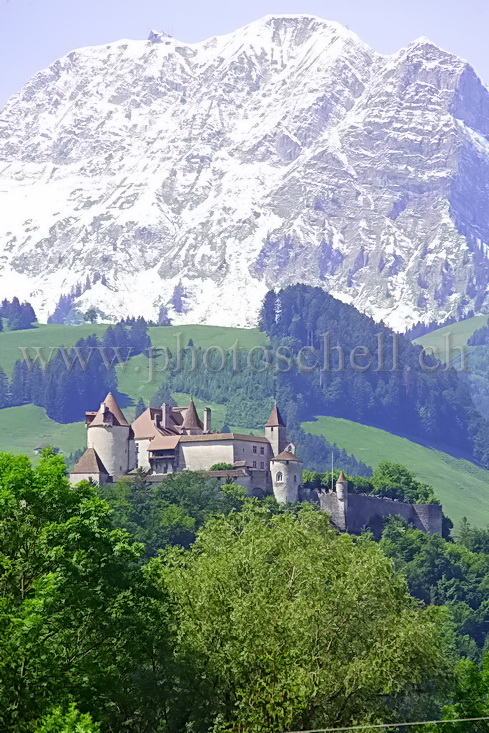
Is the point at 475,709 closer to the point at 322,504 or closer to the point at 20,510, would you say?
the point at 20,510

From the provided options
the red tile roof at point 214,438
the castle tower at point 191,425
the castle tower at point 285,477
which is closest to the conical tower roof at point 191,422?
the castle tower at point 191,425

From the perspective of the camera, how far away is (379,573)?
169 feet

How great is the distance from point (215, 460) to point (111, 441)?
33.8 ft

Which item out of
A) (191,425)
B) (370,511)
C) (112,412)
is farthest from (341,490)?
(112,412)

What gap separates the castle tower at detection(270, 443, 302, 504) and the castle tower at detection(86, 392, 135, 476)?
14.5m

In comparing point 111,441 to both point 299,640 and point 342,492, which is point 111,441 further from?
point 299,640

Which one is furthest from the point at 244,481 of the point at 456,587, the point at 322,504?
the point at 456,587

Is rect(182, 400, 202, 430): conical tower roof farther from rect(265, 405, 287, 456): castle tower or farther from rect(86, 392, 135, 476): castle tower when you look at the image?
rect(86, 392, 135, 476): castle tower

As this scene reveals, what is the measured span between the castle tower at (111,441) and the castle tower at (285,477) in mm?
14486

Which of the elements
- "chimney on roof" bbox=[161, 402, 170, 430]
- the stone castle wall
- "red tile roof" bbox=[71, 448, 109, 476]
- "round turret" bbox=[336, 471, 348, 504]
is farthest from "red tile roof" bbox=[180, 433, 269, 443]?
"red tile roof" bbox=[71, 448, 109, 476]

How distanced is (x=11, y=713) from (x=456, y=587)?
10310cm

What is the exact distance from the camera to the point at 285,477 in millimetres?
136250

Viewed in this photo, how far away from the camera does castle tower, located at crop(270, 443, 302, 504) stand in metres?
136

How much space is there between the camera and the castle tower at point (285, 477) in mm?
135625
